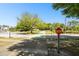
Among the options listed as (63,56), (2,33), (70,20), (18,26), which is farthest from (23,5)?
(63,56)

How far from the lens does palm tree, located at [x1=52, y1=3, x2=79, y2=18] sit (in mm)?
3927

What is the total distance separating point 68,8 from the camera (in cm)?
404

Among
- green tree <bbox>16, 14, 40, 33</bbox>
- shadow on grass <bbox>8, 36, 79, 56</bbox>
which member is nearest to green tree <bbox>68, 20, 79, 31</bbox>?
shadow on grass <bbox>8, 36, 79, 56</bbox>

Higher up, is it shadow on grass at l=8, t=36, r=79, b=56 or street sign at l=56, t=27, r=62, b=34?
street sign at l=56, t=27, r=62, b=34

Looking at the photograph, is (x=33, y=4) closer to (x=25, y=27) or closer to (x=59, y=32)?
(x=25, y=27)

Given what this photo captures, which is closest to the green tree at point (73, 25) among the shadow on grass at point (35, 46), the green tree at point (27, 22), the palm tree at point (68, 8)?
the palm tree at point (68, 8)

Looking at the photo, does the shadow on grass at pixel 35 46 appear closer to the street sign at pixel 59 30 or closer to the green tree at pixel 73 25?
the street sign at pixel 59 30

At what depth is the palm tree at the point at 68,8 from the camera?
12.9ft

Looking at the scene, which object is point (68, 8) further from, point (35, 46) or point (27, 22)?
point (35, 46)

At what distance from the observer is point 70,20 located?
13.5 feet

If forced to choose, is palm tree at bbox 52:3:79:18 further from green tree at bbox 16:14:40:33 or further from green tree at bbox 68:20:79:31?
green tree at bbox 16:14:40:33

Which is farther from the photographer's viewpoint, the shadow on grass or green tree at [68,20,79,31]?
green tree at [68,20,79,31]

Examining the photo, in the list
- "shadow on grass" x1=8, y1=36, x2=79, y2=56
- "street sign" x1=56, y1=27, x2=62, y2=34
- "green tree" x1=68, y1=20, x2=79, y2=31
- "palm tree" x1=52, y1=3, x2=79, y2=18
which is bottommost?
"shadow on grass" x1=8, y1=36, x2=79, y2=56

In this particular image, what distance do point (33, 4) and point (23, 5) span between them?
211 millimetres
